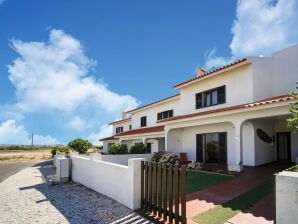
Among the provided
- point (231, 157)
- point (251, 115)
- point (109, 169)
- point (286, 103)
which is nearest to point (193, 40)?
point (251, 115)

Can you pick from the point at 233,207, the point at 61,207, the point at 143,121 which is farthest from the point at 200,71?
the point at 61,207

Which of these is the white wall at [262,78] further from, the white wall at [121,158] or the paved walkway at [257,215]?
the white wall at [121,158]

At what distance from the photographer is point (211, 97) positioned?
58.4ft

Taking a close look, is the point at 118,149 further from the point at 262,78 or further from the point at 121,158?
the point at 262,78

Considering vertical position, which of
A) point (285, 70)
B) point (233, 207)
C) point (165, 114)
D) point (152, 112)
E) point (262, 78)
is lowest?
point (233, 207)

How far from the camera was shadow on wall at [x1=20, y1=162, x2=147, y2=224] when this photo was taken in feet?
24.2

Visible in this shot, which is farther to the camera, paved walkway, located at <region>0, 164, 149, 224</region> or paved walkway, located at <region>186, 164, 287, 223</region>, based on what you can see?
paved walkway, located at <region>186, 164, 287, 223</region>

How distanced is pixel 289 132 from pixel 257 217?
1023cm

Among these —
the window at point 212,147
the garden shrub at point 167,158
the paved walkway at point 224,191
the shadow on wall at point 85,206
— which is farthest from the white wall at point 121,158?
the paved walkway at point 224,191

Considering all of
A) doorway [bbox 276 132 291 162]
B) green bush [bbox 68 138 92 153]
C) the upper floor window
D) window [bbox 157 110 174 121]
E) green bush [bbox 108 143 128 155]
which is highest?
the upper floor window

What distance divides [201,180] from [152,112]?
635 inches

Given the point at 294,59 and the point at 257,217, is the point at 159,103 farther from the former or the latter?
the point at 257,217

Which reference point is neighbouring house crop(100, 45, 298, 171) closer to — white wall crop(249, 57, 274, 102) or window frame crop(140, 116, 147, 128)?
white wall crop(249, 57, 274, 102)

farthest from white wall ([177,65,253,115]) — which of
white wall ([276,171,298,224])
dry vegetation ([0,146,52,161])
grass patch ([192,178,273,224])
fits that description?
dry vegetation ([0,146,52,161])
